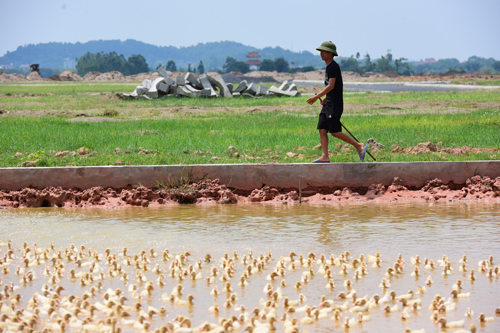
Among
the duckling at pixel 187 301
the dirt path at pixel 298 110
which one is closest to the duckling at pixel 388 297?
the duckling at pixel 187 301

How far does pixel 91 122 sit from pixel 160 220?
1148cm

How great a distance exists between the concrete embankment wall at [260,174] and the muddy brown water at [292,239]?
0.65 meters

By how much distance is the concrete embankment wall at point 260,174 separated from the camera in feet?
33.2

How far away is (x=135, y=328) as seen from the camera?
16.0 feet

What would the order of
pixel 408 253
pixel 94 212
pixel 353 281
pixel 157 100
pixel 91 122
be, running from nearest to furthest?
pixel 353 281 < pixel 408 253 < pixel 94 212 < pixel 91 122 < pixel 157 100

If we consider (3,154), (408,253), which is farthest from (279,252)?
(3,154)

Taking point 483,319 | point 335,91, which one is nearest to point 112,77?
point 335,91

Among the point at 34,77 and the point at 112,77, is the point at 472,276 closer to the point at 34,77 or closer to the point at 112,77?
the point at 34,77

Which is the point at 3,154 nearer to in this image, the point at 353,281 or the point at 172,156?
the point at 172,156

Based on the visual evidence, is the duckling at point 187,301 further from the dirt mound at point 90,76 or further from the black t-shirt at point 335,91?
the dirt mound at point 90,76

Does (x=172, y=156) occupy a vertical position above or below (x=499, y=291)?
above

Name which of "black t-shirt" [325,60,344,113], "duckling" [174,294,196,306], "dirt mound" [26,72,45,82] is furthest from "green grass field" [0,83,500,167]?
"dirt mound" [26,72,45,82]

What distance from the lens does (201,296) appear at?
5.66m

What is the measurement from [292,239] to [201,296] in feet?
7.39
